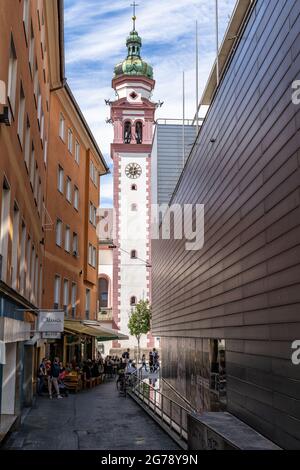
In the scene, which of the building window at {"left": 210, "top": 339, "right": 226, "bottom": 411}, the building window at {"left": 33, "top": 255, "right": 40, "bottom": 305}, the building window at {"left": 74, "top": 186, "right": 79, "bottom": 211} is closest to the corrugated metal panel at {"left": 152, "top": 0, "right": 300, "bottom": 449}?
the building window at {"left": 210, "top": 339, "right": 226, "bottom": 411}

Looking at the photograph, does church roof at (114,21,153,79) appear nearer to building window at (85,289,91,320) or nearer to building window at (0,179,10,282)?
building window at (85,289,91,320)

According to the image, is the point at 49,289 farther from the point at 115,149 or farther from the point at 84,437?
the point at 115,149

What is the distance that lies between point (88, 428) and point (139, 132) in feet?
162

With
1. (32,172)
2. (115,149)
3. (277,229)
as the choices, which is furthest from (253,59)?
(115,149)

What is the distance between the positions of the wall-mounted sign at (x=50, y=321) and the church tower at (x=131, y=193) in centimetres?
4260

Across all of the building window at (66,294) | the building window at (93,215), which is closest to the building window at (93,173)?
the building window at (93,215)

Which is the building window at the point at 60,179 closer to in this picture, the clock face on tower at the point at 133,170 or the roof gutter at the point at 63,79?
the roof gutter at the point at 63,79

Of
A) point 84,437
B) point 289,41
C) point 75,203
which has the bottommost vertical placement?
point 84,437

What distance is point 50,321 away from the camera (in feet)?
47.2

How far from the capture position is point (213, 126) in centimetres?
1518

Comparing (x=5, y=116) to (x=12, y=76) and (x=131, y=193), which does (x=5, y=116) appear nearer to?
(x=12, y=76)

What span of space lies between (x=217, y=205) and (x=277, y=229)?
5270 millimetres

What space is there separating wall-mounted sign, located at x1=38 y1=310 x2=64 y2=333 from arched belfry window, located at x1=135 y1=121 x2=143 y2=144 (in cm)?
4814

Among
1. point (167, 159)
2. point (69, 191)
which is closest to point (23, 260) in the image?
point (69, 191)
